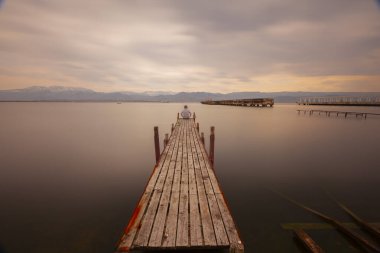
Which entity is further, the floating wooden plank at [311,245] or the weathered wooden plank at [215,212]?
the floating wooden plank at [311,245]

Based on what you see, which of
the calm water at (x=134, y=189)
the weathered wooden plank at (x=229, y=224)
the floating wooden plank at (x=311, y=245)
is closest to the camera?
the weathered wooden plank at (x=229, y=224)

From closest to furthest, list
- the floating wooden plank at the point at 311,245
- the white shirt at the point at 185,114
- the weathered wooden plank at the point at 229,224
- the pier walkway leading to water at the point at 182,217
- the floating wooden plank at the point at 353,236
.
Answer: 1. the weathered wooden plank at the point at 229,224
2. the pier walkway leading to water at the point at 182,217
3. the floating wooden plank at the point at 311,245
4. the floating wooden plank at the point at 353,236
5. the white shirt at the point at 185,114

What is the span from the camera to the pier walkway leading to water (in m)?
4.19

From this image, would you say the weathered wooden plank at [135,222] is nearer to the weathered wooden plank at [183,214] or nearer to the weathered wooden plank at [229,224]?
the weathered wooden plank at [183,214]

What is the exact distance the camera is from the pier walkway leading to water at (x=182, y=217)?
4.19 m

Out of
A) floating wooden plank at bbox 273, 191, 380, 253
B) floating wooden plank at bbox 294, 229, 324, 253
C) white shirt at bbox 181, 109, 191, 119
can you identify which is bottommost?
floating wooden plank at bbox 273, 191, 380, 253

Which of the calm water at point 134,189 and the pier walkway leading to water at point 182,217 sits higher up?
the pier walkway leading to water at point 182,217

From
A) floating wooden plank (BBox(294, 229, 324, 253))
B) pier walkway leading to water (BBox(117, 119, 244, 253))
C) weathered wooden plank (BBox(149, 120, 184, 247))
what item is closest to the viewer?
pier walkway leading to water (BBox(117, 119, 244, 253))

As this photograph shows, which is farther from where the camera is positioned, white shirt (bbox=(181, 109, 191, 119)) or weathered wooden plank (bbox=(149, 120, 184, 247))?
white shirt (bbox=(181, 109, 191, 119))

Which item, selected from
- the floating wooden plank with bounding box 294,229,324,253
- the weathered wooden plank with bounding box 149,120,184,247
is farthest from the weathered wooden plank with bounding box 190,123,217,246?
the floating wooden plank with bounding box 294,229,324,253

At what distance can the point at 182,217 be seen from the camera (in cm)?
509

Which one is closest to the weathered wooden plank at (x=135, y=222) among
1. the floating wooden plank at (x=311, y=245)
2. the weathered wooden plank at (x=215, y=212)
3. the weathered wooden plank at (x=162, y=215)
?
the weathered wooden plank at (x=162, y=215)

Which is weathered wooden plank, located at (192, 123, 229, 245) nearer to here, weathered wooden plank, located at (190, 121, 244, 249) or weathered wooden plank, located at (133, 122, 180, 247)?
weathered wooden plank, located at (190, 121, 244, 249)

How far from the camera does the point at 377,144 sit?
68.6ft
